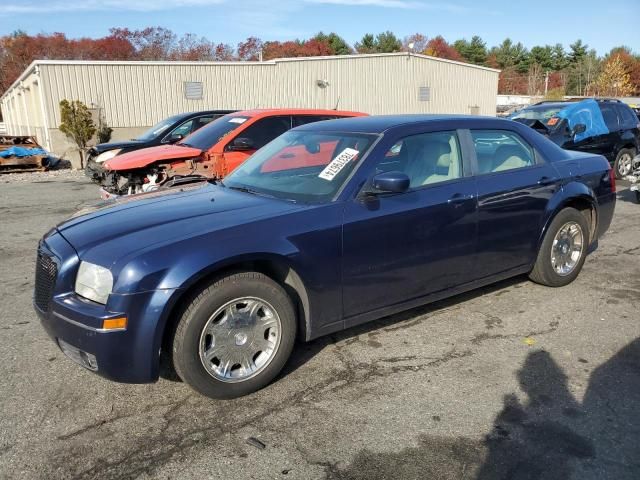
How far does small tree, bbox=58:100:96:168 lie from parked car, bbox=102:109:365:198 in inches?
445

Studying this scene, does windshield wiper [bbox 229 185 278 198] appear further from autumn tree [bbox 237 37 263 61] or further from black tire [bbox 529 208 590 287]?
autumn tree [bbox 237 37 263 61]

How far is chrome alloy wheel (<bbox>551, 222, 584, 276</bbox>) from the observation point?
493 cm

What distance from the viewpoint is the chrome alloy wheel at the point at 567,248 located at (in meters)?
4.93

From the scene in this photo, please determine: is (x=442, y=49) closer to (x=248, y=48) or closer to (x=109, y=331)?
(x=248, y=48)

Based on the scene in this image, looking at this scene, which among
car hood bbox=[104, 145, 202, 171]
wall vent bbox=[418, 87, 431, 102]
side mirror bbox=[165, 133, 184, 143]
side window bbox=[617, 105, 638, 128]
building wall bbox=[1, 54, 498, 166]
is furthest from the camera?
wall vent bbox=[418, 87, 431, 102]

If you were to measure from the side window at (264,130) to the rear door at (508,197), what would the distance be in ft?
14.9

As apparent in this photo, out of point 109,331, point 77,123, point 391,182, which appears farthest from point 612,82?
point 109,331

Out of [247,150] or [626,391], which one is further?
[247,150]

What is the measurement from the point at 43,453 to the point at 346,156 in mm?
2553

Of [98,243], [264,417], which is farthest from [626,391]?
[98,243]

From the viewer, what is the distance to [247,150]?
8.19 metres

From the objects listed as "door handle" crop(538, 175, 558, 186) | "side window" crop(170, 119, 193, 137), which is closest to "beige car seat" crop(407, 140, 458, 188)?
"door handle" crop(538, 175, 558, 186)

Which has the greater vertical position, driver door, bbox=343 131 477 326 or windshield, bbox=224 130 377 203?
windshield, bbox=224 130 377 203

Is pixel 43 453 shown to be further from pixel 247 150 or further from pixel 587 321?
pixel 247 150
